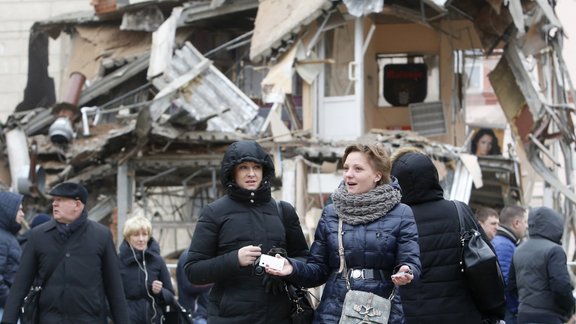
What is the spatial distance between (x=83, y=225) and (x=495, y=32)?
52.3 ft

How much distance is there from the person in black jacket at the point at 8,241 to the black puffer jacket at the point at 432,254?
4.56 meters

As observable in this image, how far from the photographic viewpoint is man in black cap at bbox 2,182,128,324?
9.80 metres

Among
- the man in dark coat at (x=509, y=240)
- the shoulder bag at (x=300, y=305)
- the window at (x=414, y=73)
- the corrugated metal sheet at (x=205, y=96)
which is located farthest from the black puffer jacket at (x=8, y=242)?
the window at (x=414, y=73)

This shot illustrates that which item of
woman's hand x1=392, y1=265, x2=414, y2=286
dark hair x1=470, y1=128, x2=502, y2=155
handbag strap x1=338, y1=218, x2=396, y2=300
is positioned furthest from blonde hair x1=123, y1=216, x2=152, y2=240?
dark hair x1=470, y1=128, x2=502, y2=155

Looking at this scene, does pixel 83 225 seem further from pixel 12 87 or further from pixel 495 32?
pixel 12 87

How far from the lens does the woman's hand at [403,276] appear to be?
691 cm

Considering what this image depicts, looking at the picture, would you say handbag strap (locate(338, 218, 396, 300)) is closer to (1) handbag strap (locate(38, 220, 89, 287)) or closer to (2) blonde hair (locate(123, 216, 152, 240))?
(1) handbag strap (locate(38, 220, 89, 287))

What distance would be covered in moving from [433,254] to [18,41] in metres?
29.1

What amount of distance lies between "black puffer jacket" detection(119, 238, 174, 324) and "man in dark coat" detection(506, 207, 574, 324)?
3.86 m

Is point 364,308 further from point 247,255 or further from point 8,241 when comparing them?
point 8,241

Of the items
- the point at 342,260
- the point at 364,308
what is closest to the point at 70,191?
the point at 342,260

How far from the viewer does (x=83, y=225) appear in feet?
33.0

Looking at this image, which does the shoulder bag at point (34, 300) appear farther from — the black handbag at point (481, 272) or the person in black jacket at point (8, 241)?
the black handbag at point (481, 272)

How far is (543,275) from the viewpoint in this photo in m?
10.7
